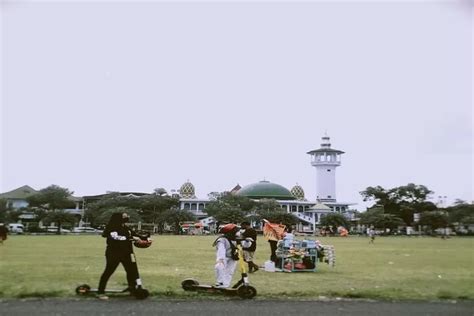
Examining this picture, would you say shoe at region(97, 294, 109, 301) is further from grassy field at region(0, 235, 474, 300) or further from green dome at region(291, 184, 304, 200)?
green dome at region(291, 184, 304, 200)

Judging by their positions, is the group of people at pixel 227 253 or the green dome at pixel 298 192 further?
the green dome at pixel 298 192

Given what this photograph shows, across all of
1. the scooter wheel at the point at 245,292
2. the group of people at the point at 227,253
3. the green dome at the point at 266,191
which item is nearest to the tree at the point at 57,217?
the green dome at the point at 266,191

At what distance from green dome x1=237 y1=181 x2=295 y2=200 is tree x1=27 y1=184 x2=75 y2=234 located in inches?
1738

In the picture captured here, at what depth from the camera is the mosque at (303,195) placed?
108 m

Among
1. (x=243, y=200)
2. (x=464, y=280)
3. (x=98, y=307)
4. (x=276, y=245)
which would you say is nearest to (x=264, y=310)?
(x=98, y=307)

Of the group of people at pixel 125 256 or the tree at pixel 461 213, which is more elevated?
the tree at pixel 461 213

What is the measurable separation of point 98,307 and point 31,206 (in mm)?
68215

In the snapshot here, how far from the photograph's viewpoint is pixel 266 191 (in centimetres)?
11362

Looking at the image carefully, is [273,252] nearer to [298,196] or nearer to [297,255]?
[297,255]

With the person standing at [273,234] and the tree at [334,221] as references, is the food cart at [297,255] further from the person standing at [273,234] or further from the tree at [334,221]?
the tree at [334,221]

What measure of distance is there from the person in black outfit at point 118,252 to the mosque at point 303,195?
3245 inches

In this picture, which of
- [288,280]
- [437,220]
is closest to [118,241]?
[288,280]

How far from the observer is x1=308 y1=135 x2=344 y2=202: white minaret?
129875 millimetres

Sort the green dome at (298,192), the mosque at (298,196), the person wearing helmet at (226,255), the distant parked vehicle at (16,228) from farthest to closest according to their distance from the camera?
the green dome at (298,192) → the mosque at (298,196) → the distant parked vehicle at (16,228) → the person wearing helmet at (226,255)
